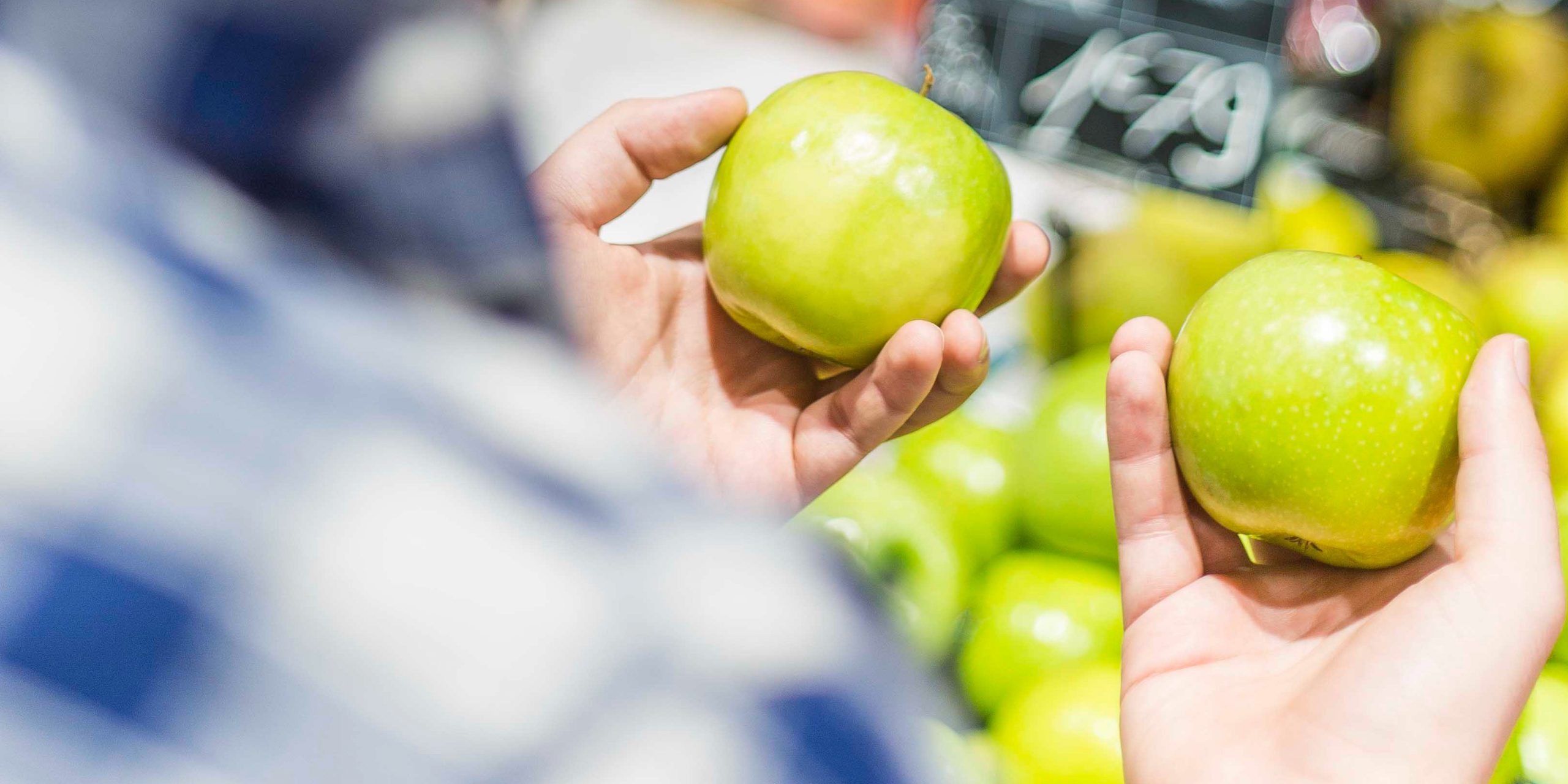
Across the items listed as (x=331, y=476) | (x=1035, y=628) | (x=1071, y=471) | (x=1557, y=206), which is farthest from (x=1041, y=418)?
(x=331, y=476)

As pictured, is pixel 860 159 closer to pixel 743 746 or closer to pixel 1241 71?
pixel 743 746

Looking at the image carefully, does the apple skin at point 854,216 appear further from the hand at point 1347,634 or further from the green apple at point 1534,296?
the green apple at point 1534,296

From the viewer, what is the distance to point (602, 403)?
0.31 metres

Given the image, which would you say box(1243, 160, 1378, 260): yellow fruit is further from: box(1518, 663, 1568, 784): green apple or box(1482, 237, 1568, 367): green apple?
box(1518, 663, 1568, 784): green apple

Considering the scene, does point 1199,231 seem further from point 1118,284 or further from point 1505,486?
point 1505,486

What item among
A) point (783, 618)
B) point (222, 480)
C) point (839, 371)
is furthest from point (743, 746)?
point (839, 371)

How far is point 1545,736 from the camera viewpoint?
979 mm

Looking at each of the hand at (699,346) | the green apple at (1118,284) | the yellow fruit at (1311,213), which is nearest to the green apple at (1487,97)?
the yellow fruit at (1311,213)

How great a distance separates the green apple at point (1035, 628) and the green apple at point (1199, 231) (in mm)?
518

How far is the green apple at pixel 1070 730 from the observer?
953 millimetres

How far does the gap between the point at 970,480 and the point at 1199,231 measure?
1.96 ft

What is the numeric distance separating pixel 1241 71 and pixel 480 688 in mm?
1661

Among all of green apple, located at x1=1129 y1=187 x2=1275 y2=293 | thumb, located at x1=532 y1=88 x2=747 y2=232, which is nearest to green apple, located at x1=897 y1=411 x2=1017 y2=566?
green apple, located at x1=1129 y1=187 x2=1275 y2=293

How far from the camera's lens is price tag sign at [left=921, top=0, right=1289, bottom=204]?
1600mm
